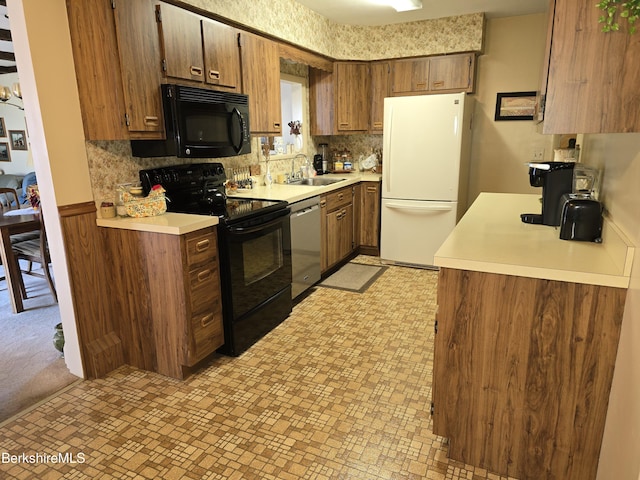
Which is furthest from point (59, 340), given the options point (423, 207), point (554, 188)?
point (423, 207)

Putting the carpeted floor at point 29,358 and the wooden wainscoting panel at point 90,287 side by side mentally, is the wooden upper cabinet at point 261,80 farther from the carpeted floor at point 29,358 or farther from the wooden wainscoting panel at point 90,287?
the carpeted floor at point 29,358

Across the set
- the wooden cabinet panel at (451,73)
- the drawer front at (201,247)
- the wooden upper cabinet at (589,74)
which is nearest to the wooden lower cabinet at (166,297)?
the drawer front at (201,247)

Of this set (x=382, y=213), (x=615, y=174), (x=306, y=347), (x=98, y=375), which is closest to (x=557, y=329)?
(x=615, y=174)

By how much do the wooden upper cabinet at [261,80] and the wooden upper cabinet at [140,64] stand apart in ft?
2.82

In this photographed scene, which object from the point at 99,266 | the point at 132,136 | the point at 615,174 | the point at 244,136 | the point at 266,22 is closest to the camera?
the point at 615,174

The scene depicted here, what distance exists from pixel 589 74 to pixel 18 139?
8.46 metres

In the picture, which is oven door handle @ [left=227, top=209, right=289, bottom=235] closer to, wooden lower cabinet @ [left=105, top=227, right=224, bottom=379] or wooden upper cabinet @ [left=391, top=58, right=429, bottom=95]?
wooden lower cabinet @ [left=105, top=227, right=224, bottom=379]

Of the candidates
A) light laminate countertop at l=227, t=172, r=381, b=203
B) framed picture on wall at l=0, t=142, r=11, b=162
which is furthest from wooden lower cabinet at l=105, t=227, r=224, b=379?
framed picture on wall at l=0, t=142, r=11, b=162

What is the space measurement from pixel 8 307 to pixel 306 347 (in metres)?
2.67

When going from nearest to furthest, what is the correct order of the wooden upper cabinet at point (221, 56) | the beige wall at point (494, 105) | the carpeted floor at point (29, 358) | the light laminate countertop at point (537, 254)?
the light laminate countertop at point (537, 254) → the carpeted floor at point (29, 358) → the wooden upper cabinet at point (221, 56) → the beige wall at point (494, 105)

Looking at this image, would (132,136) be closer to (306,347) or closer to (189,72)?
(189,72)

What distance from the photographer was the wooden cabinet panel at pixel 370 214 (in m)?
4.58

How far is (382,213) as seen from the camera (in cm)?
445

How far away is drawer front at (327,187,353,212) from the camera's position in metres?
3.95
